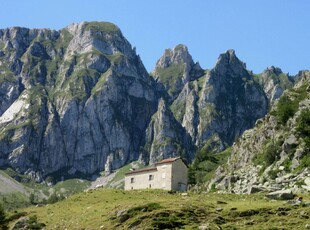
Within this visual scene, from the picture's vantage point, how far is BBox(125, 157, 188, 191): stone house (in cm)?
9675

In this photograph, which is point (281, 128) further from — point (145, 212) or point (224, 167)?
point (145, 212)

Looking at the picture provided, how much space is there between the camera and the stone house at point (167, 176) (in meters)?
96.8

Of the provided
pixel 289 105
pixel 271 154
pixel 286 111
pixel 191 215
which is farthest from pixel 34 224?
pixel 289 105

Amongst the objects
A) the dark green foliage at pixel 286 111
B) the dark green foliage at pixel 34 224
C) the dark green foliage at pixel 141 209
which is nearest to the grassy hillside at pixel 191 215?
the dark green foliage at pixel 141 209

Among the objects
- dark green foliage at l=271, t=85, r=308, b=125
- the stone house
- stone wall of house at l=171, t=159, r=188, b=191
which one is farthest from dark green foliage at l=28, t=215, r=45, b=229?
dark green foliage at l=271, t=85, r=308, b=125

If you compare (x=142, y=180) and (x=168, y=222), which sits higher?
(x=142, y=180)

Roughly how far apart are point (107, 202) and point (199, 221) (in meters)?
29.0

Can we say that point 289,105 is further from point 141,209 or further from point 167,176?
point 141,209

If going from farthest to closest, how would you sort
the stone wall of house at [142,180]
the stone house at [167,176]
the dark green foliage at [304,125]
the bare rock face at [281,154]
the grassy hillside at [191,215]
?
the stone wall of house at [142,180], the stone house at [167,176], the dark green foliage at [304,125], the bare rock face at [281,154], the grassy hillside at [191,215]

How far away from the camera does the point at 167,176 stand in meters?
97.3

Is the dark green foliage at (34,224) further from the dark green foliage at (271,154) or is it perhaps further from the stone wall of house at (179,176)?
the dark green foliage at (271,154)

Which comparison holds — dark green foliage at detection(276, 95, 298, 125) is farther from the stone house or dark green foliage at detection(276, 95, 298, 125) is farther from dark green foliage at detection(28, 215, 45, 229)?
dark green foliage at detection(28, 215, 45, 229)

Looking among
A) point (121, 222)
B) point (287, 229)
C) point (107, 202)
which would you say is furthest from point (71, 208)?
point (287, 229)

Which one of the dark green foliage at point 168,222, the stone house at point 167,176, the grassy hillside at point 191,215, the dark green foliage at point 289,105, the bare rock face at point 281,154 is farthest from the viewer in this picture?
the dark green foliage at point 289,105
